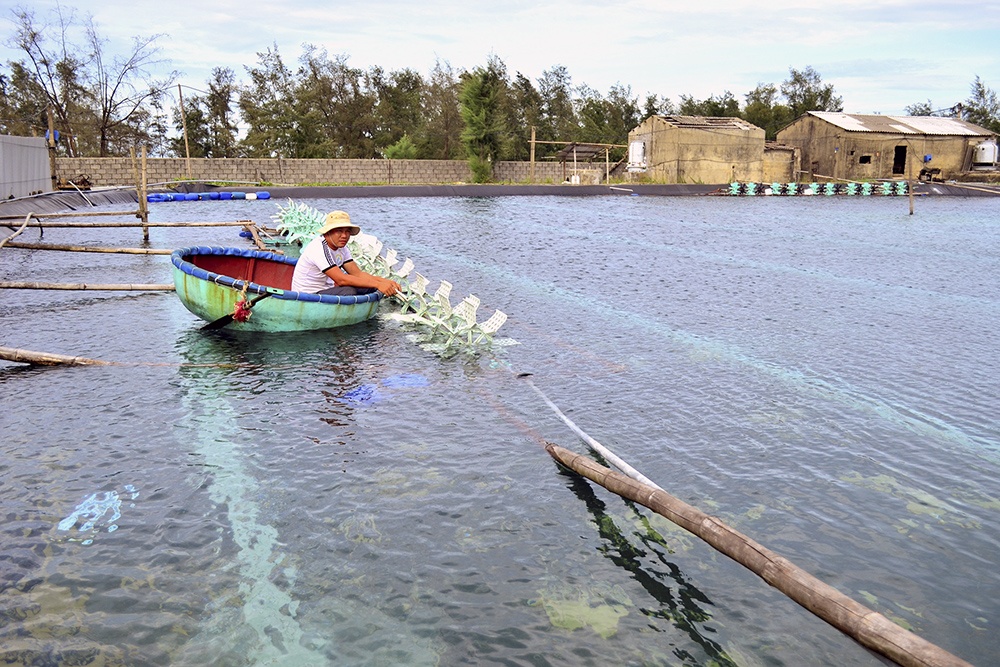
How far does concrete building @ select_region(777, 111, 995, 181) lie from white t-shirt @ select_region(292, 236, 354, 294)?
43703 mm

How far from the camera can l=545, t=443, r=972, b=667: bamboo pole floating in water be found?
11.4ft

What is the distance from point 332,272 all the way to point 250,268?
2.34 meters

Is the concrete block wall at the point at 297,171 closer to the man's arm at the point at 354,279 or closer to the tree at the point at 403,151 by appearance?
the tree at the point at 403,151

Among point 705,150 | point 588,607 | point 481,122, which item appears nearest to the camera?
point 588,607

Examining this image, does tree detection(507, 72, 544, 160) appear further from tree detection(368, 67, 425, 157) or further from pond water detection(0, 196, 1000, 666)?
pond water detection(0, 196, 1000, 666)

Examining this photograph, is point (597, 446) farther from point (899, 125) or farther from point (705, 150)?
point (899, 125)

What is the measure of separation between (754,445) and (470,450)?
2646 mm

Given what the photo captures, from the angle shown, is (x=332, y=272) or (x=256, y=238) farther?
(x=256, y=238)

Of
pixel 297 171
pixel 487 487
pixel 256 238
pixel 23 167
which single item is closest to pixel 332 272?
pixel 487 487

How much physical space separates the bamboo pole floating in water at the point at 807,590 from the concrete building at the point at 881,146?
4819cm

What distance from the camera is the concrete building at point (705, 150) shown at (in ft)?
156

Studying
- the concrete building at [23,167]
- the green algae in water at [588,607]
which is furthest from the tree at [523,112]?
the green algae in water at [588,607]

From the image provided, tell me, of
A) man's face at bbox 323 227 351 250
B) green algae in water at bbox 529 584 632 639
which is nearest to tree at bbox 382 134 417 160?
man's face at bbox 323 227 351 250

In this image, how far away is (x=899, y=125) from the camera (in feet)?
171
